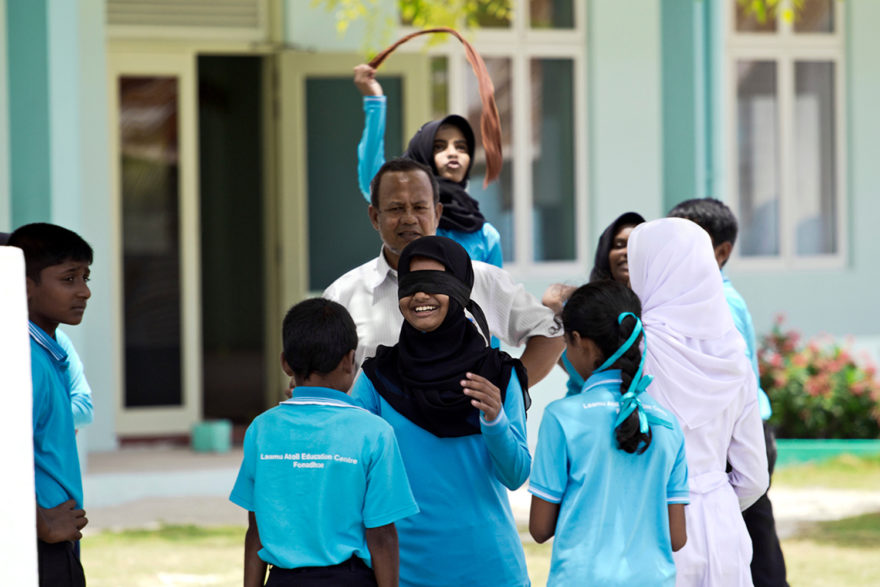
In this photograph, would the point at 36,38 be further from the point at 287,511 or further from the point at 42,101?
the point at 287,511

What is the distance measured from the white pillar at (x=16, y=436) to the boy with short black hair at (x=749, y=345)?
236 centimetres

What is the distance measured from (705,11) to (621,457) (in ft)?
16.3

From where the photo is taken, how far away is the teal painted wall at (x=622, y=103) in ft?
29.2

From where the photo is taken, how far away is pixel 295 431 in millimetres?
2609

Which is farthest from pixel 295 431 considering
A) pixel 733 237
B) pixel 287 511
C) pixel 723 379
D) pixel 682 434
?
pixel 733 237

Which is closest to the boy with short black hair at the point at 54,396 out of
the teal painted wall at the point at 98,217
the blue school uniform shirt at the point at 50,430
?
the blue school uniform shirt at the point at 50,430

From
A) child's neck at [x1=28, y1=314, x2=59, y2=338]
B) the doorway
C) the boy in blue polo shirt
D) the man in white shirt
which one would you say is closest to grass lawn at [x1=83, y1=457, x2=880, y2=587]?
the man in white shirt

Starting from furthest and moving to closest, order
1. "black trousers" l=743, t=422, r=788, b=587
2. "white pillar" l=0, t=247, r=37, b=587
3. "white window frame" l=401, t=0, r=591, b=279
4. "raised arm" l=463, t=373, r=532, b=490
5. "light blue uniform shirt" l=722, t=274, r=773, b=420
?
"white window frame" l=401, t=0, r=591, b=279 → "black trousers" l=743, t=422, r=788, b=587 → "light blue uniform shirt" l=722, t=274, r=773, b=420 → "raised arm" l=463, t=373, r=532, b=490 → "white pillar" l=0, t=247, r=37, b=587

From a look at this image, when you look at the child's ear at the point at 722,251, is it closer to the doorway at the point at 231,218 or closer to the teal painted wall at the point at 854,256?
the teal painted wall at the point at 854,256

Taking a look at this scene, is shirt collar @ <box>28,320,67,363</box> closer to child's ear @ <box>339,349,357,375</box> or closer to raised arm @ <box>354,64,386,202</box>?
child's ear @ <box>339,349,357,375</box>

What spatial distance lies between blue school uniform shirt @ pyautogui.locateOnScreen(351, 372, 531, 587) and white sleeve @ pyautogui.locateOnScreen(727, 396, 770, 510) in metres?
0.70

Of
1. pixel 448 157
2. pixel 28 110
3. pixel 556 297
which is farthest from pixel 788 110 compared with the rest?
pixel 556 297

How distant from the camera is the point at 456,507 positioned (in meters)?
2.80

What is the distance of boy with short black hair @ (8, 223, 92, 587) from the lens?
2723 millimetres
